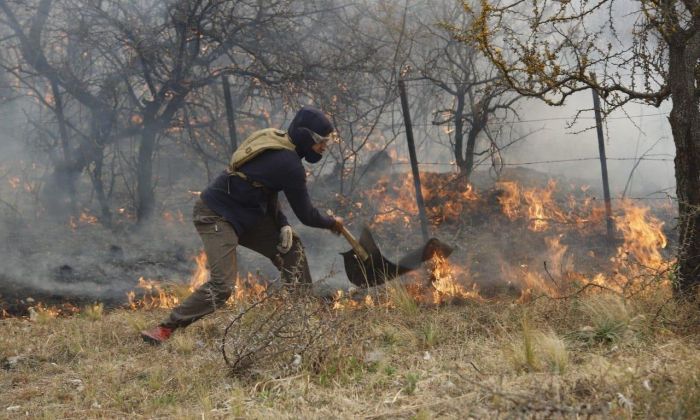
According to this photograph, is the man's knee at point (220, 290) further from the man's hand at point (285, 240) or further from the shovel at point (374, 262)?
the shovel at point (374, 262)

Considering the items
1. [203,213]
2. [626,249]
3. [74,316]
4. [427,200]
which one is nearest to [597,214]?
[626,249]

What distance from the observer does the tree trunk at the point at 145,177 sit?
30.0 ft

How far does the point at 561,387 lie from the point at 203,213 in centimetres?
287

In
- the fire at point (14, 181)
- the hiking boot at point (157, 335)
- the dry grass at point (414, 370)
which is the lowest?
the dry grass at point (414, 370)

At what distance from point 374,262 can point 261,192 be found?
1252mm

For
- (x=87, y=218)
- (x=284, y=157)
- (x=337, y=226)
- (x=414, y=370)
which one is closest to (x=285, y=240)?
(x=337, y=226)

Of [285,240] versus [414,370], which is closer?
[414,370]

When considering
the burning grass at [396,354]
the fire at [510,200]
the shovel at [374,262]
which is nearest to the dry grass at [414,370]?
the burning grass at [396,354]

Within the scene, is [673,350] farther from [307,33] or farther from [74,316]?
[307,33]

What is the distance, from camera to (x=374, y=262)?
583cm

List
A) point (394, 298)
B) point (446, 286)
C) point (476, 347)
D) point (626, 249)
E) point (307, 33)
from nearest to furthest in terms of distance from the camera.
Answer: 1. point (476, 347)
2. point (394, 298)
3. point (446, 286)
4. point (626, 249)
5. point (307, 33)

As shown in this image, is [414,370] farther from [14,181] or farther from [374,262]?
[14,181]

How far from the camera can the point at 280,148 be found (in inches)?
194

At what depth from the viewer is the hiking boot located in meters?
5.10
